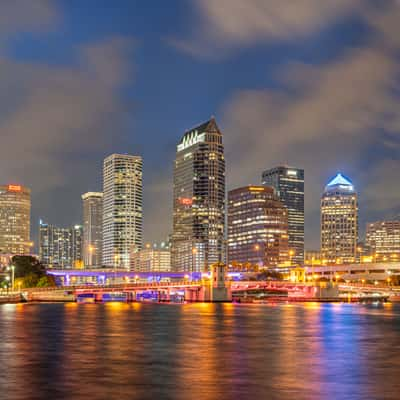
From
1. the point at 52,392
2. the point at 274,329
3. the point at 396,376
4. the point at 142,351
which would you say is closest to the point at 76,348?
the point at 142,351

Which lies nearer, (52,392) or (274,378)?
(52,392)

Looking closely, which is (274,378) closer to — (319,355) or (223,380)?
(223,380)

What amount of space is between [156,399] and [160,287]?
164 m

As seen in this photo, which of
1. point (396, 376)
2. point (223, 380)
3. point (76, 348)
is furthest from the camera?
point (76, 348)

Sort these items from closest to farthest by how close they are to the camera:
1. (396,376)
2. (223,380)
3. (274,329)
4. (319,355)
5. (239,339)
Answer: (223,380) < (396,376) < (319,355) < (239,339) < (274,329)

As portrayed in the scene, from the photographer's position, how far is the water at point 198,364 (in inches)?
1335

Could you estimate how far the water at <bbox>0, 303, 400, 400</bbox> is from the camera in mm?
33906

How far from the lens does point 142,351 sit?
52.4m

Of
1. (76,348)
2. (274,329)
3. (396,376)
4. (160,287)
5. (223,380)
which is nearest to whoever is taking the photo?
(223,380)

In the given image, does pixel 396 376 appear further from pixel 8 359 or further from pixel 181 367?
pixel 8 359

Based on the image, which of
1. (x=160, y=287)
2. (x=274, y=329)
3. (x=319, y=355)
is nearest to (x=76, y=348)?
(x=319, y=355)

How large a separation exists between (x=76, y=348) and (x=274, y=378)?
20.6 metres

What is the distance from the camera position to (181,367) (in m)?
42.9

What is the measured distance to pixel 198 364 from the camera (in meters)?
44.6
